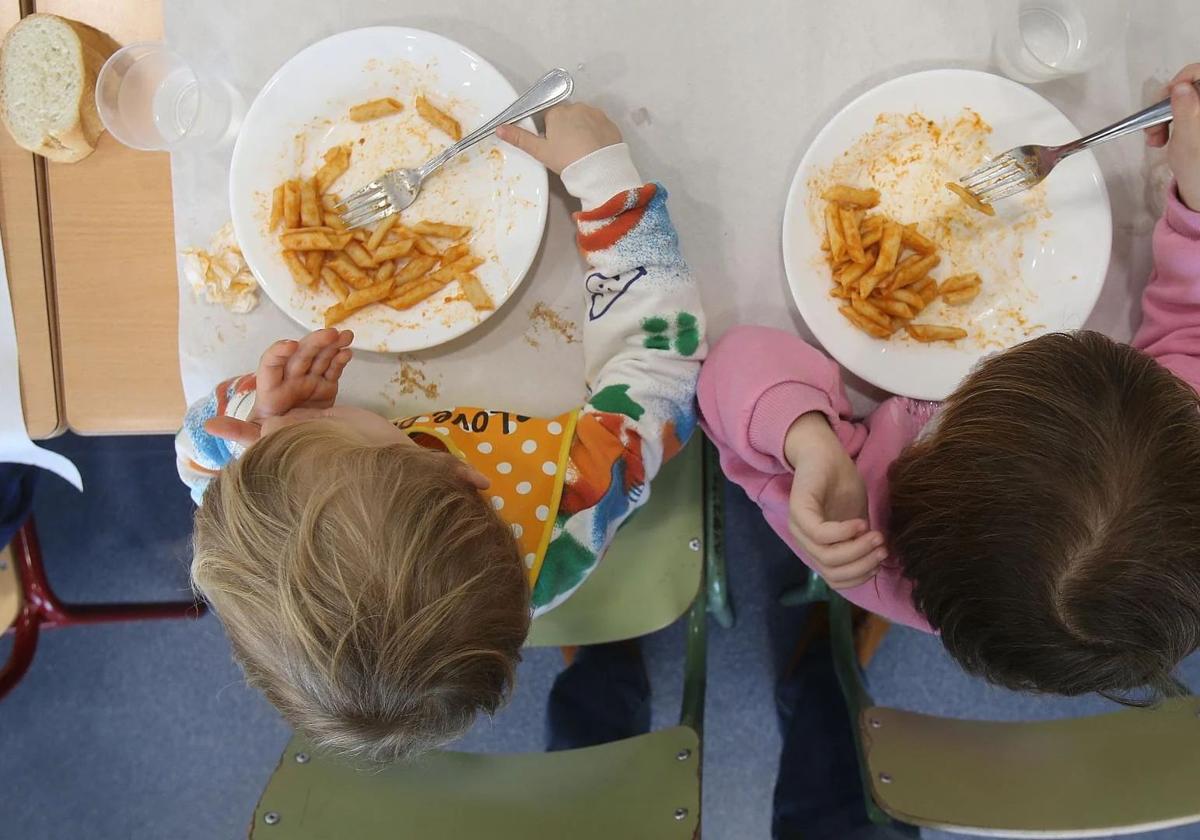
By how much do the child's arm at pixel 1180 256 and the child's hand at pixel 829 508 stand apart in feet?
1.25

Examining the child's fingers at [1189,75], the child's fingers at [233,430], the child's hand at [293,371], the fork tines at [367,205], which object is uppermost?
the child's fingers at [1189,75]

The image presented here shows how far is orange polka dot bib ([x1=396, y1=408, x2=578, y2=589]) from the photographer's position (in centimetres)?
86

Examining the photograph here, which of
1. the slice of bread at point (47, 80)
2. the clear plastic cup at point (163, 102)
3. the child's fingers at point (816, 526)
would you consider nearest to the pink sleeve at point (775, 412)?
the child's fingers at point (816, 526)

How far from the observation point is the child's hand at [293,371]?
2.62ft

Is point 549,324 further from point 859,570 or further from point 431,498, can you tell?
point 859,570

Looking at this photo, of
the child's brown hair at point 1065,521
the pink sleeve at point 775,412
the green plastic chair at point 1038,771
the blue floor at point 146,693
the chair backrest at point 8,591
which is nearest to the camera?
the child's brown hair at point 1065,521

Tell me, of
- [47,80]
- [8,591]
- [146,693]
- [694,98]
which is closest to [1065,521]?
[694,98]

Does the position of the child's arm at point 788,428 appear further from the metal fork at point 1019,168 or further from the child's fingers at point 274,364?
the child's fingers at point 274,364

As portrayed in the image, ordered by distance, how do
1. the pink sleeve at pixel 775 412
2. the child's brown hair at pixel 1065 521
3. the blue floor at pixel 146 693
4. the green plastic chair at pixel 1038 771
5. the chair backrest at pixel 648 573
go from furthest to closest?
the blue floor at pixel 146 693 → the chair backrest at pixel 648 573 → the pink sleeve at pixel 775 412 → the green plastic chair at pixel 1038 771 → the child's brown hair at pixel 1065 521

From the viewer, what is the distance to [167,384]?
3.05 feet

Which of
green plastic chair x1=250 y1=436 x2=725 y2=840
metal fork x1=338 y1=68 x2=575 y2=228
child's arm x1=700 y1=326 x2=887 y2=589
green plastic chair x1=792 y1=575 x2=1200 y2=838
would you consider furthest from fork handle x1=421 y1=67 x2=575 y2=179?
green plastic chair x1=792 y1=575 x2=1200 y2=838

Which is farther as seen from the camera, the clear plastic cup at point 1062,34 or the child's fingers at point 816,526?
the clear plastic cup at point 1062,34

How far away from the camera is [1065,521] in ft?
2.07

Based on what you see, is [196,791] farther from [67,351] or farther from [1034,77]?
[1034,77]
